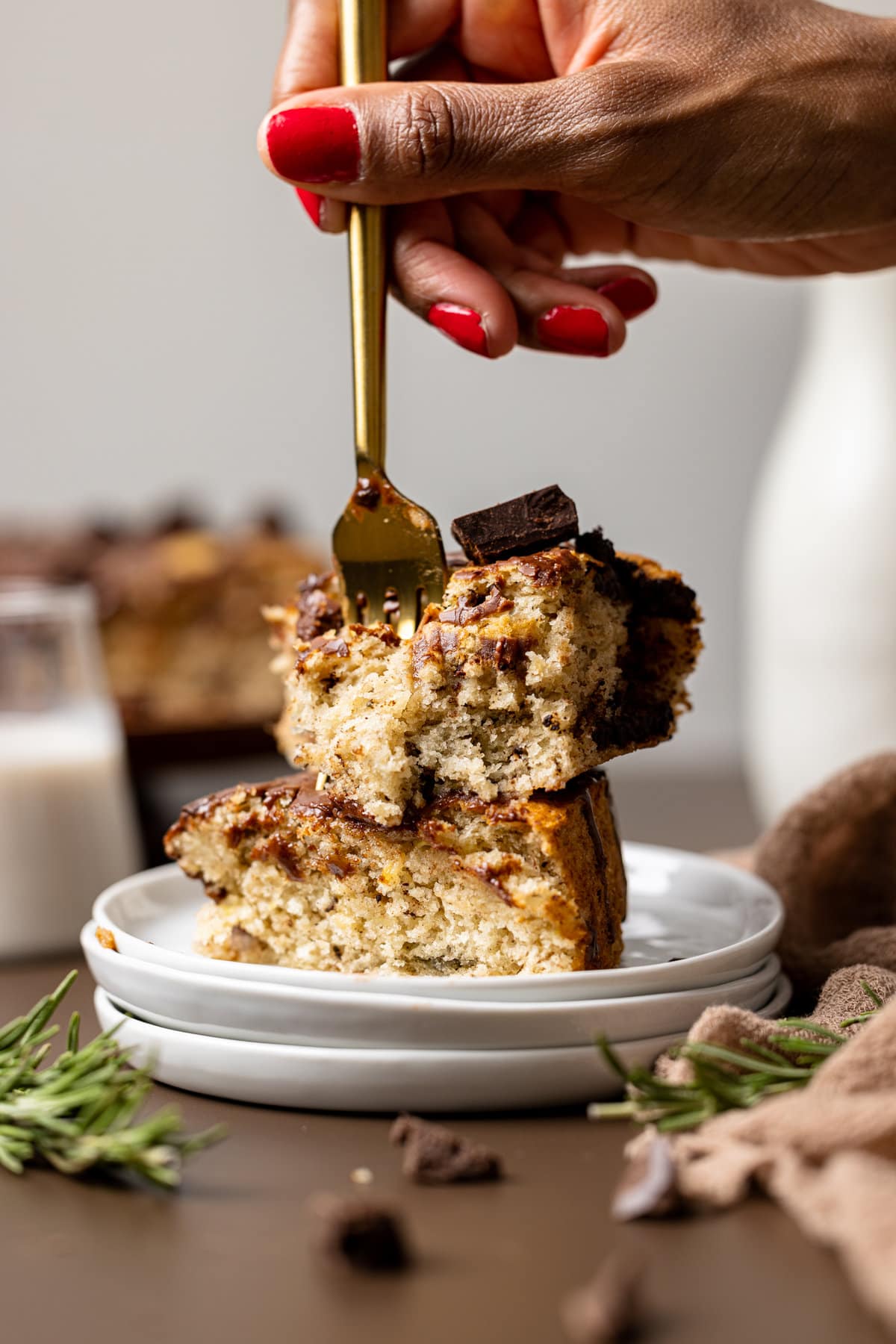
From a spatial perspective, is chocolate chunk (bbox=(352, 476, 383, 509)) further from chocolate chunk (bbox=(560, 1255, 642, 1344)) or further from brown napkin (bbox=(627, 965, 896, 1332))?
chocolate chunk (bbox=(560, 1255, 642, 1344))

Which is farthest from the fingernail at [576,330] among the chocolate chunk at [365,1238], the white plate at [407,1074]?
the chocolate chunk at [365,1238]

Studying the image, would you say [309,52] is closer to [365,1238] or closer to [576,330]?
[576,330]

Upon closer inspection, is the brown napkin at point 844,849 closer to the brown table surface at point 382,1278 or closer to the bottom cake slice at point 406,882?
the bottom cake slice at point 406,882

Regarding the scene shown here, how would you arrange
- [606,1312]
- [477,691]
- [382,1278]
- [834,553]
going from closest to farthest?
[606,1312], [382,1278], [477,691], [834,553]

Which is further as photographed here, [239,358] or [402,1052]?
[239,358]

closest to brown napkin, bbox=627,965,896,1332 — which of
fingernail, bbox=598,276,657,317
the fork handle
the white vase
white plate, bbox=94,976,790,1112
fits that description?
white plate, bbox=94,976,790,1112

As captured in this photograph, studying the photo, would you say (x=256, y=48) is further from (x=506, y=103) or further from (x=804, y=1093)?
(x=804, y=1093)

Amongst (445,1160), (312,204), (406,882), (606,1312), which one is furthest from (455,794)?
(312,204)
